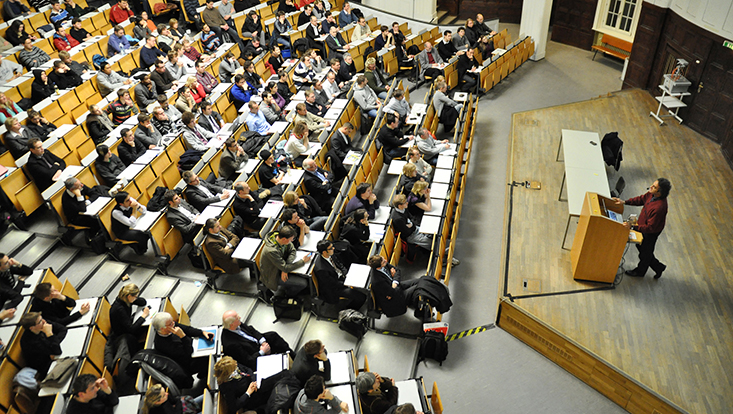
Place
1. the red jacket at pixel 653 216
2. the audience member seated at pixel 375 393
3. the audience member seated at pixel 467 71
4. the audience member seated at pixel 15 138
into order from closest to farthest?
the audience member seated at pixel 375 393, the red jacket at pixel 653 216, the audience member seated at pixel 15 138, the audience member seated at pixel 467 71

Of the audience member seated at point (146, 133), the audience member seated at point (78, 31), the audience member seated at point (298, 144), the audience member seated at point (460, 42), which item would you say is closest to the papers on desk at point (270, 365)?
the audience member seated at point (298, 144)

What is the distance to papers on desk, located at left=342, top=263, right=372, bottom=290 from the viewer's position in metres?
5.51

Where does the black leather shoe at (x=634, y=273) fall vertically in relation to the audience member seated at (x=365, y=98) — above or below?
below

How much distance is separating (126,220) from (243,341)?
93.9 inches

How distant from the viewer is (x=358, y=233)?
19.8 feet

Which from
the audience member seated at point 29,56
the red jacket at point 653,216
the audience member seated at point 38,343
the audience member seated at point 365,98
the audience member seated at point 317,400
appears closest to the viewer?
the audience member seated at point 317,400

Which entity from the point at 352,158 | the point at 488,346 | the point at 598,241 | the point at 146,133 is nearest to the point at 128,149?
the point at 146,133

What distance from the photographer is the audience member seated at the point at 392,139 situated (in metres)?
8.16

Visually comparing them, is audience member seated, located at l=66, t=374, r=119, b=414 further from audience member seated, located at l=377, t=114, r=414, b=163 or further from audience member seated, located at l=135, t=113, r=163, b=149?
audience member seated, located at l=377, t=114, r=414, b=163

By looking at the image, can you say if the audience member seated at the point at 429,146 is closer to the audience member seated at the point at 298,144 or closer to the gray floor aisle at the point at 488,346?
the gray floor aisle at the point at 488,346

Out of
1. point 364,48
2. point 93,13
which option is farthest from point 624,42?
point 93,13

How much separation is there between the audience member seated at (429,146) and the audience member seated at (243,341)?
4037 mm

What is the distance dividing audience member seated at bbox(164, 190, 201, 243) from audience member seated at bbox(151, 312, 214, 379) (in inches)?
62.0

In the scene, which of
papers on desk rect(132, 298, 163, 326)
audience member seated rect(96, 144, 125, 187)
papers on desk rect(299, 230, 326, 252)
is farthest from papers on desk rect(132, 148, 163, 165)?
papers on desk rect(299, 230, 326, 252)
